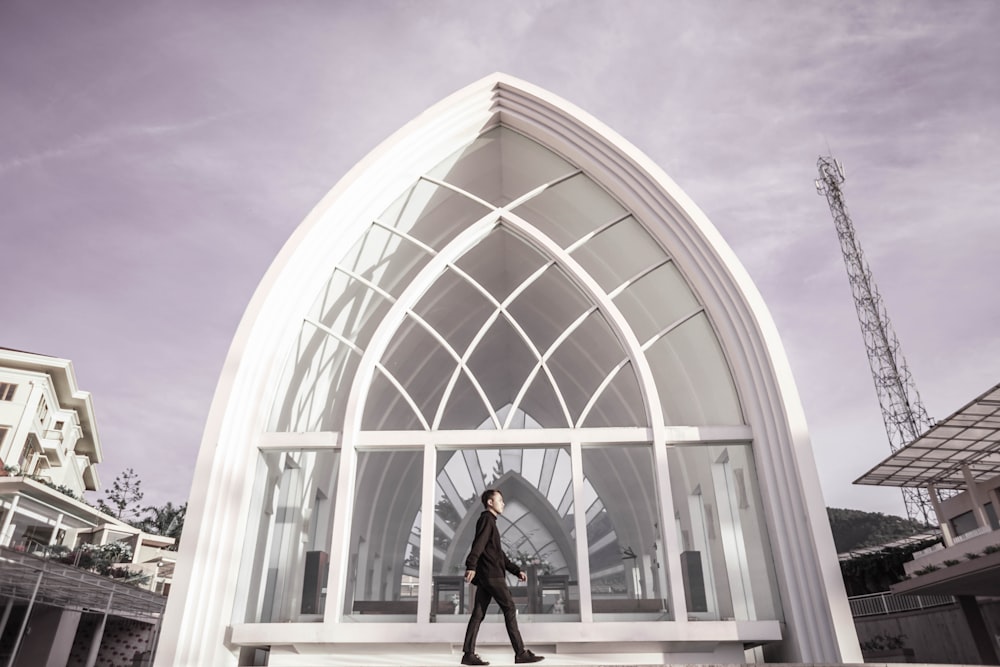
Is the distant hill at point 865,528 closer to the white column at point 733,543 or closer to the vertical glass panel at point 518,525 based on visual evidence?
the white column at point 733,543

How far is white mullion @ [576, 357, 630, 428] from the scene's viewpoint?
6188mm

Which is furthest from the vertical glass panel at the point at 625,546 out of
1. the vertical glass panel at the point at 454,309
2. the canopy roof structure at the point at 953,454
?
the canopy roof structure at the point at 953,454

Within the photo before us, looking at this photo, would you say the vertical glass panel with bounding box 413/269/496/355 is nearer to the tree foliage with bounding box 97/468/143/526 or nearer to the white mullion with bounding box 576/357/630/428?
the white mullion with bounding box 576/357/630/428

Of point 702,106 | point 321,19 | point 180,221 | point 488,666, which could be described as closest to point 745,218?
point 702,106

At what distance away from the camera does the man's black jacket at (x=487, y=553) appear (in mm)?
4691

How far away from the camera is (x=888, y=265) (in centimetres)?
4572

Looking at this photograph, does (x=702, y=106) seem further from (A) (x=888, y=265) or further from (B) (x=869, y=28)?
(A) (x=888, y=265)

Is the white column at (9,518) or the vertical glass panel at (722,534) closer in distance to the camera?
the vertical glass panel at (722,534)

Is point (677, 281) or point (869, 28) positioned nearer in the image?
point (677, 281)

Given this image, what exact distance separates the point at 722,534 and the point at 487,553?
99.7 inches

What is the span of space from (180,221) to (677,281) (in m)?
18.3

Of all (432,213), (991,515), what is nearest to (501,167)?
(432,213)

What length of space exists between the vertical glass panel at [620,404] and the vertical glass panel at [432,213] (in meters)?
3.17

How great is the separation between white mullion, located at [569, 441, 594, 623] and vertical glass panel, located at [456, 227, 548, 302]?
249 cm
